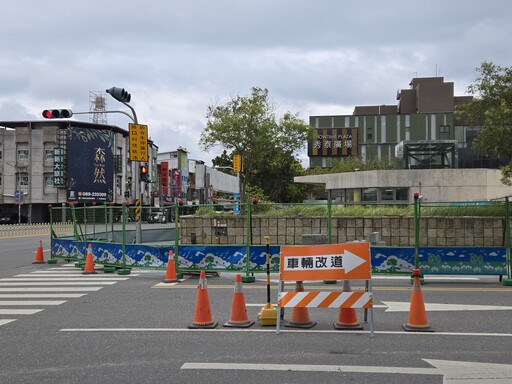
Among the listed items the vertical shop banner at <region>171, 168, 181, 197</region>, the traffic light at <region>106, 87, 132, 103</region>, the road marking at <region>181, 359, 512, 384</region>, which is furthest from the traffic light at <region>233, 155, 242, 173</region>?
the vertical shop banner at <region>171, 168, 181, 197</region>

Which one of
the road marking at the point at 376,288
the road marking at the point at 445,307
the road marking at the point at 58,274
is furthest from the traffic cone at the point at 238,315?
the road marking at the point at 58,274

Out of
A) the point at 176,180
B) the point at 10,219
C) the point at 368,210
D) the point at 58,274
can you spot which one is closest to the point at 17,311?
the point at 58,274

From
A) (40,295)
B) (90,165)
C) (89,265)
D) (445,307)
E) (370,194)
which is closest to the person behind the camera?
(445,307)

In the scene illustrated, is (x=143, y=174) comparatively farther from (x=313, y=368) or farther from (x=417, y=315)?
(x=313, y=368)

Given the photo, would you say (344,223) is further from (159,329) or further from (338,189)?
(338,189)

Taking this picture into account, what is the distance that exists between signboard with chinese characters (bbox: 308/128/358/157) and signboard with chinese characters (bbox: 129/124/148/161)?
271ft

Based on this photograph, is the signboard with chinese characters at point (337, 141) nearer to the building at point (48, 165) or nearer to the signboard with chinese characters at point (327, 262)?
the building at point (48, 165)

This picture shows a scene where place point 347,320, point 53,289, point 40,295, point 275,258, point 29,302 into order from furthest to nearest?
point 275,258, point 53,289, point 40,295, point 29,302, point 347,320

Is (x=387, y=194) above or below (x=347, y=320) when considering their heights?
above

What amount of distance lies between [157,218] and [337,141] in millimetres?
88090

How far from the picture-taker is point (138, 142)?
2089cm

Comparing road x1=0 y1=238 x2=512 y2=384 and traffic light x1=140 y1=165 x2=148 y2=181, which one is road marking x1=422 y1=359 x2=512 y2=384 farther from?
traffic light x1=140 y1=165 x2=148 y2=181

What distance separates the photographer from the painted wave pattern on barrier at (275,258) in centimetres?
1310

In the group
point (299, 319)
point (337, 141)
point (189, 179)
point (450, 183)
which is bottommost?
point (299, 319)
